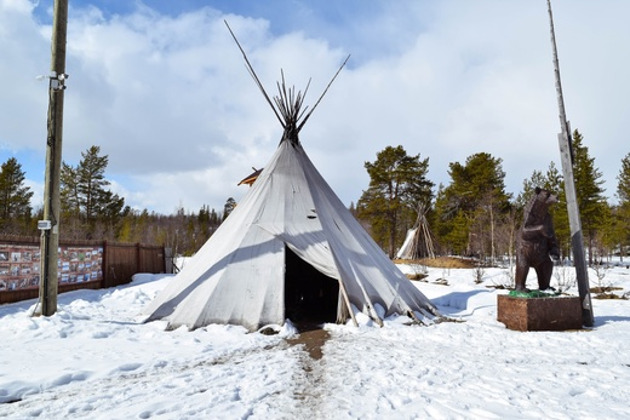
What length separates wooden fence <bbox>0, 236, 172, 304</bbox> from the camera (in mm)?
8805

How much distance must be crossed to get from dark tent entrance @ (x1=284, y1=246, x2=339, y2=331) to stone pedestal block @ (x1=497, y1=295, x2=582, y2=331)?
12.6 feet

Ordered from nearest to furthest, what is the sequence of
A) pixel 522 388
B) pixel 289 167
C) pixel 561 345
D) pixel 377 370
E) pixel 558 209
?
1. pixel 522 388
2. pixel 377 370
3. pixel 561 345
4. pixel 289 167
5. pixel 558 209

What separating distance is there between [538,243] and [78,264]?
12086 millimetres

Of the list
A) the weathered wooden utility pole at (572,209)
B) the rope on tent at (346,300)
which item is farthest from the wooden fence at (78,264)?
the weathered wooden utility pole at (572,209)

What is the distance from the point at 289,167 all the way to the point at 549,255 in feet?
17.9

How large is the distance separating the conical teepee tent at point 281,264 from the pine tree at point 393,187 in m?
21.2

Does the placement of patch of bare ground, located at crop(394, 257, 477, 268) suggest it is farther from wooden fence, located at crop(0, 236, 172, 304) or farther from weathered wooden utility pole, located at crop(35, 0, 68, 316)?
weathered wooden utility pole, located at crop(35, 0, 68, 316)

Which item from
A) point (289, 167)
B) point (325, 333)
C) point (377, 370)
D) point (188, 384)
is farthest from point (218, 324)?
point (289, 167)

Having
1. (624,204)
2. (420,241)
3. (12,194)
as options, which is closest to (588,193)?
(624,204)

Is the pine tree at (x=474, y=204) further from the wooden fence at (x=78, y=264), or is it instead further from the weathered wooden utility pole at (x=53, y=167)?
the weathered wooden utility pole at (x=53, y=167)

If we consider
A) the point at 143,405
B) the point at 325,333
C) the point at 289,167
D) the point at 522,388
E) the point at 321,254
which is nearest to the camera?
the point at 143,405

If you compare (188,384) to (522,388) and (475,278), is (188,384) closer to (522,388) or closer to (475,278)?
(522,388)

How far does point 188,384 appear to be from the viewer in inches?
136

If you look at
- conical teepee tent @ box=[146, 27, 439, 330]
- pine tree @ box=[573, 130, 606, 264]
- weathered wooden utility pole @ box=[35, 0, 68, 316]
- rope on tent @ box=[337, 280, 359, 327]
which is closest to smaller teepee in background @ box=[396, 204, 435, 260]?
pine tree @ box=[573, 130, 606, 264]
